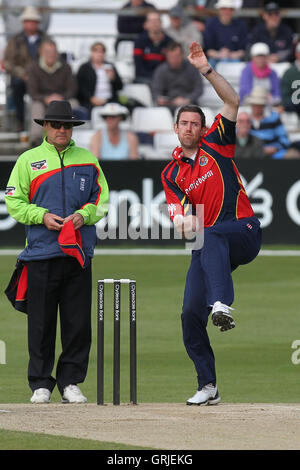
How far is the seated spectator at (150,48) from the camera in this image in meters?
21.0

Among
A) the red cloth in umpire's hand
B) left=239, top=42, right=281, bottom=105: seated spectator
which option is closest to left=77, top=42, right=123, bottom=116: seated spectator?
left=239, top=42, right=281, bottom=105: seated spectator

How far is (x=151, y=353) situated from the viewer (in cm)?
1210

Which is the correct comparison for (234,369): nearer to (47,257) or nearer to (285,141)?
(47,257)

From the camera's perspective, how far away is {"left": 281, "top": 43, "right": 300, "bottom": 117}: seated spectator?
806 inches

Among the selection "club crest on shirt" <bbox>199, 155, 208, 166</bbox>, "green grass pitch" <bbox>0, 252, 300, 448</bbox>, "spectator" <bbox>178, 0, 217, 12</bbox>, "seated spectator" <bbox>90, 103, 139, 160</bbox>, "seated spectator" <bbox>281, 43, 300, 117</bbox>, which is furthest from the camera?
"spectator" <bbox>178, 0, 217, 12</bbox>

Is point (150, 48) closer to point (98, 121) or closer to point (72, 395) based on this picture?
point (98, 121)

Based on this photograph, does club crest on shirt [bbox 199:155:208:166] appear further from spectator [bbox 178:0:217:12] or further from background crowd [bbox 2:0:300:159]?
spectator [bbox 178:0:217:12]

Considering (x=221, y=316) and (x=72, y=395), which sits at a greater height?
(x=221, y=316)

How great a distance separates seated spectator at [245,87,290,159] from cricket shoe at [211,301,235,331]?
455 inches

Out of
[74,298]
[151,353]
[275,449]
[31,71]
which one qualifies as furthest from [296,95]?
[275,449]

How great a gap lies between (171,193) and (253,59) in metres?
12.3

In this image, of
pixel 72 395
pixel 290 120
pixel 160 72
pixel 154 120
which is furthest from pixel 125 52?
pixel 72 395

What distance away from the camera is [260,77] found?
68.3 ft

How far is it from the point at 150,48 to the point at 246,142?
9.73ft
